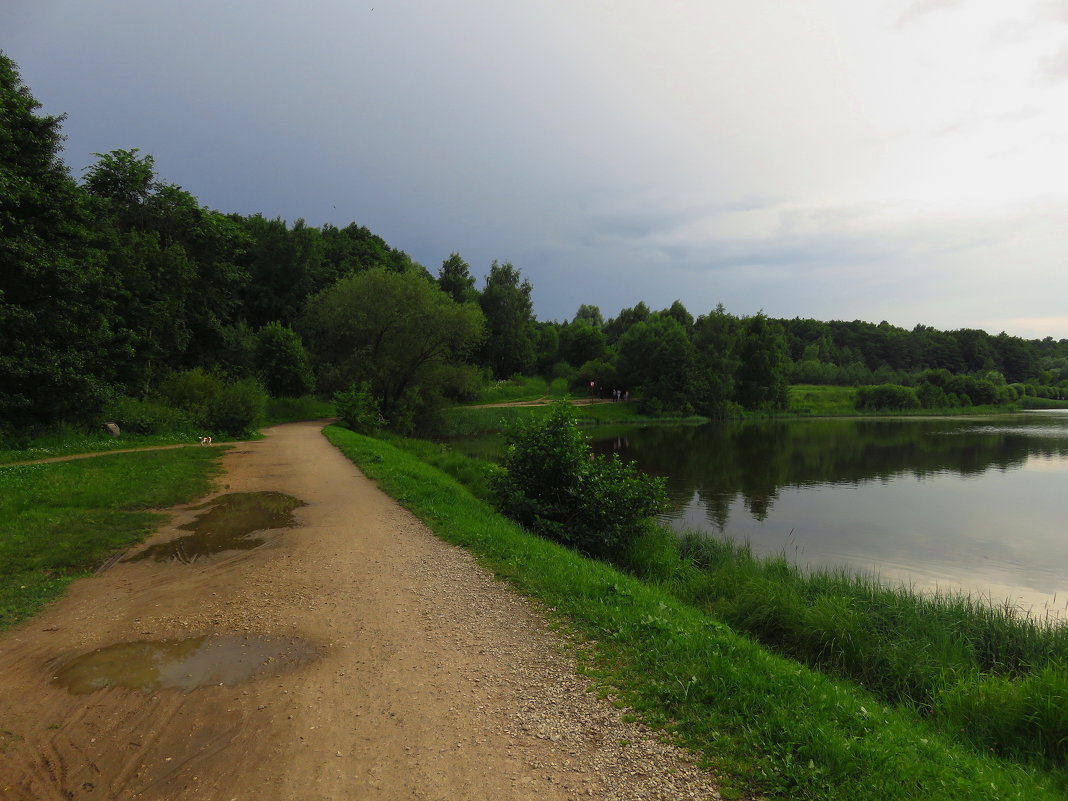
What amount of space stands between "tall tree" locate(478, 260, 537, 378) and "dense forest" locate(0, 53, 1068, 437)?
0.64 feet

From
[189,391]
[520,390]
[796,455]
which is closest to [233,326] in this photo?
[189,391]

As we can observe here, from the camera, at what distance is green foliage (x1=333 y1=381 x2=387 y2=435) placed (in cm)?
2873

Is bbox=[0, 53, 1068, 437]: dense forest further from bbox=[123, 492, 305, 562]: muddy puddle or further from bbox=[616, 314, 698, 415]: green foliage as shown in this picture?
bbox=[123, 492, 305, 562]: muddy puddle

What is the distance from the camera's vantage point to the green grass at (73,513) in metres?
6.75

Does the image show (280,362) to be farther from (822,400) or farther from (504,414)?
(822,400)

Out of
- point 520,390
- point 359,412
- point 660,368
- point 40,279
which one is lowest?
point 359,412

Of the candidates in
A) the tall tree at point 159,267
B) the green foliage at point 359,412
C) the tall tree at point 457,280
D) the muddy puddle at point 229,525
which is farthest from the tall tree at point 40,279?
the tall tree at point 457,280

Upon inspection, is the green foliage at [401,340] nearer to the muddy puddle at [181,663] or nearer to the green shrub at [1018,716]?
the muddy puddle at [181,663]

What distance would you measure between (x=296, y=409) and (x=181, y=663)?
113ft

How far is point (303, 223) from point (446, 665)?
2529 inches

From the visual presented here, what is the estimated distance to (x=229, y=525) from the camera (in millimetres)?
9930

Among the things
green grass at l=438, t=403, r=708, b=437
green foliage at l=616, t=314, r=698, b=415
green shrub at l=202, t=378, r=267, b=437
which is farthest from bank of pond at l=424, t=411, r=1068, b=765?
green foliage at l=616, t=314, r=698, b=415

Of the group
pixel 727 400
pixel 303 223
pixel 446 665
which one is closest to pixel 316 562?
pixel 446 665

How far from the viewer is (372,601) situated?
21.0 feet
